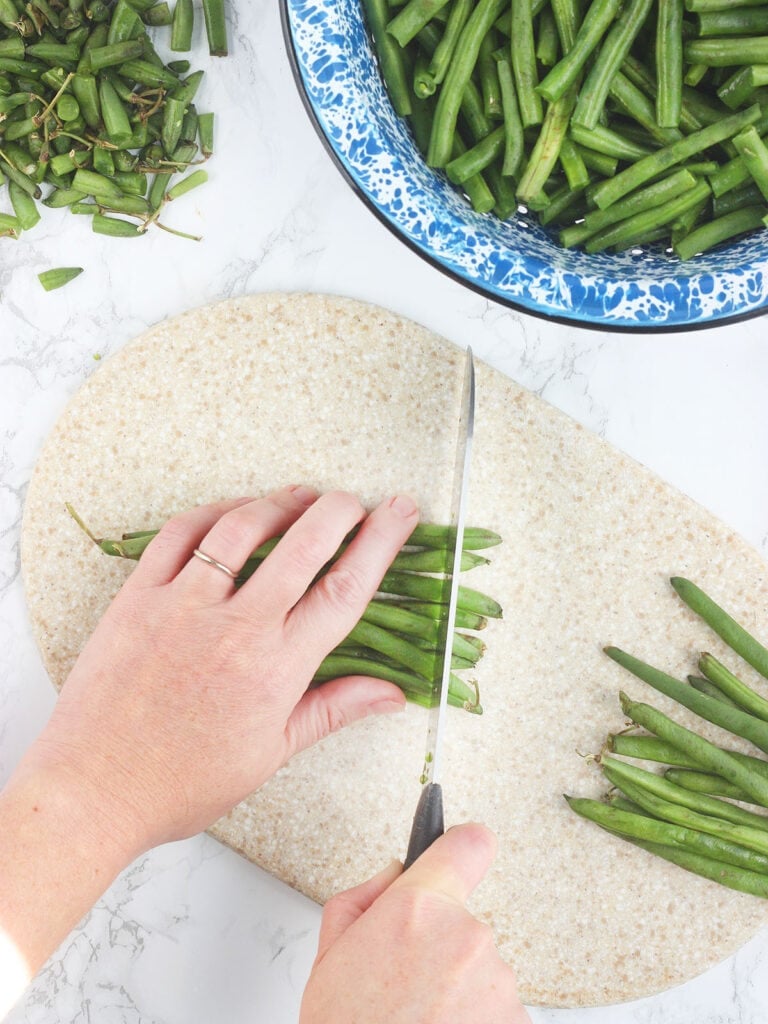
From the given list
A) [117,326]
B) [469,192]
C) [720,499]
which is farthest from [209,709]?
[720,499]

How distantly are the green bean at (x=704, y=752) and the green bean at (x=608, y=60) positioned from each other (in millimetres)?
1028

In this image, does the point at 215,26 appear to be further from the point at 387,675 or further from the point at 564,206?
the point at 387,675

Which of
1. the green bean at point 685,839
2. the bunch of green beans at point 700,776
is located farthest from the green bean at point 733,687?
the green bean at point 685,839

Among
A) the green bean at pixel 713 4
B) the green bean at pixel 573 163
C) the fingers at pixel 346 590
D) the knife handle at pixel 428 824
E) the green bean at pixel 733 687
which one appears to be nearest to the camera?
the green bean at pixel 713 4

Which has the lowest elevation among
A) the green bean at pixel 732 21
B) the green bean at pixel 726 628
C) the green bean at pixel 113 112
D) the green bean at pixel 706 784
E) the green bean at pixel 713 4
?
the green bean at pixel 706 784

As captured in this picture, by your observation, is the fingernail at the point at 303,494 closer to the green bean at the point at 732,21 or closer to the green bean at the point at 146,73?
the green bean at the point at 146,73

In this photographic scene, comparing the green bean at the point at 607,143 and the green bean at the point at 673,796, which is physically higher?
the green bean at the point at 607,143

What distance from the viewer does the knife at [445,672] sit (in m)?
1.50

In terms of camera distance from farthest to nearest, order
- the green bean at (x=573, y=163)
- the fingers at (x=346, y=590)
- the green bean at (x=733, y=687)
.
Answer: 1. the green bean at (x=733, y=687)
2. the fingers at (x=346, y=590)
3. the green bean at (x=573, y=163)

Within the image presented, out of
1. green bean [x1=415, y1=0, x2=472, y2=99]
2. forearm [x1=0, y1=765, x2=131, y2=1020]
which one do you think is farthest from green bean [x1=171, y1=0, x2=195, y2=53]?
forearm [x1=0, y1=765, x2=131, y2=1020]

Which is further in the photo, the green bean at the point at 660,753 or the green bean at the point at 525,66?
the green bean at the point at 660,753

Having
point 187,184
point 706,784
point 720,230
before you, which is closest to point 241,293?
point 187,184

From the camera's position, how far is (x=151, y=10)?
68.2 inches

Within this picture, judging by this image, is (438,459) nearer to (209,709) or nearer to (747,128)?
(209,709)
